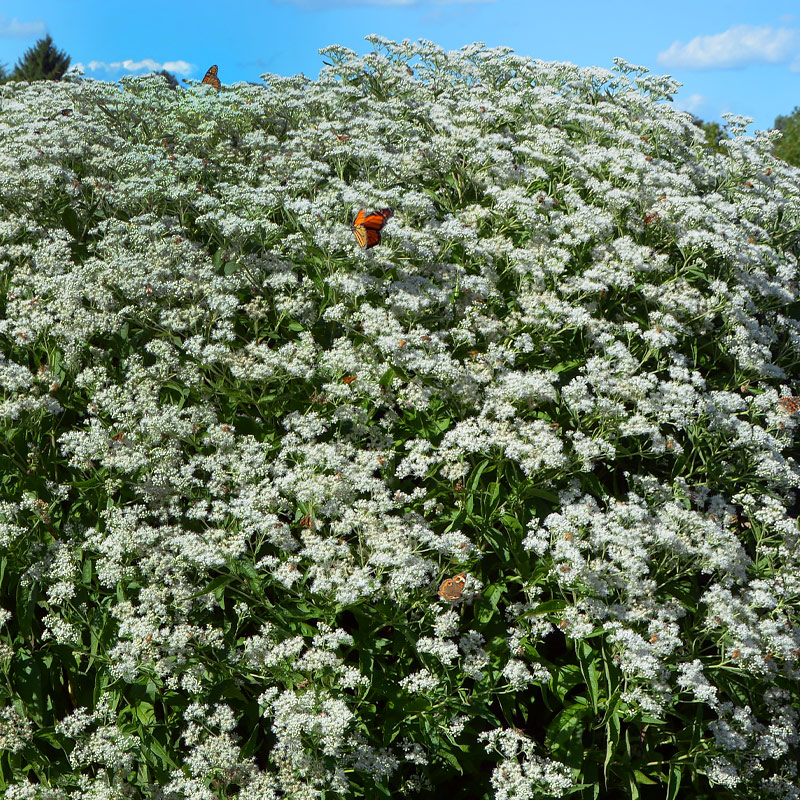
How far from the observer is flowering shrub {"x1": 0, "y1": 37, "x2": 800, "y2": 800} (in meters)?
6.52

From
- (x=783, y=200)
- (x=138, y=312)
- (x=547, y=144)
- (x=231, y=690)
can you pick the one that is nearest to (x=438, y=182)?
(x=547, y=144)

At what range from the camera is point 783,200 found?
39.9 feet

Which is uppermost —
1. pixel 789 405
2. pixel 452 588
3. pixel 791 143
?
pixel 791 143

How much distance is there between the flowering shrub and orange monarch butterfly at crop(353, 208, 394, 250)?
0.56 ft

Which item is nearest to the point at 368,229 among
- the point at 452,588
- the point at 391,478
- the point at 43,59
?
the point at 391,478

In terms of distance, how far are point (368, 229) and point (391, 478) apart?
2859 millimetres

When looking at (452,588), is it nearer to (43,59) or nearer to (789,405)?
(789,405)

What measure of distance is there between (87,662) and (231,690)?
1780 millimetres

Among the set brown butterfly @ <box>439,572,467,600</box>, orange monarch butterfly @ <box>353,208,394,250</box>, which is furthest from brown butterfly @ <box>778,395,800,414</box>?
orange monarch butterfly @ <box>353,208,394,250</box>

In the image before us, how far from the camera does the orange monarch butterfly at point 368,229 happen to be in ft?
29.0

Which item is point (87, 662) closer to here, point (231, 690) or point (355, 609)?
point (231, 690)

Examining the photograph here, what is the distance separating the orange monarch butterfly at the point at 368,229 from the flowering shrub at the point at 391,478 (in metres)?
0.17

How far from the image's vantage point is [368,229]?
348 inches

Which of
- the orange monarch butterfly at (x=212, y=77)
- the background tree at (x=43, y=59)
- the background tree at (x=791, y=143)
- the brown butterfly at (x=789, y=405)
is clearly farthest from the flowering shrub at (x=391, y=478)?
the background tree at (x=43, y=59)
